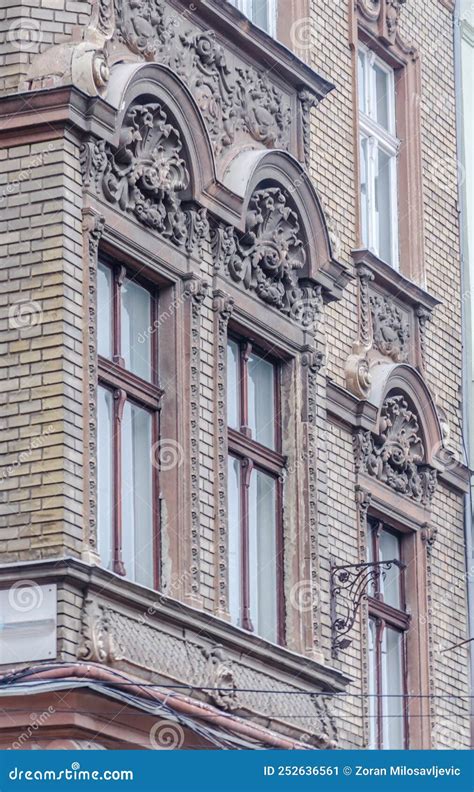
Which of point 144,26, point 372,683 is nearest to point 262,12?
point 144,26

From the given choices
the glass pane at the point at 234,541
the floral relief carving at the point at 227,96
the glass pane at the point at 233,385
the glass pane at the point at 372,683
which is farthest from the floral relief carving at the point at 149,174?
the glass pane at the point at 372,683

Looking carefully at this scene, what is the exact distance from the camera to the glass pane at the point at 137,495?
17.1m

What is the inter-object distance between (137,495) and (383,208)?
7095 mm

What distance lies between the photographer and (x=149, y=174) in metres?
17.4

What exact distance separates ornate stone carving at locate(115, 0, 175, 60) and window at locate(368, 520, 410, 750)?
5.82 metres

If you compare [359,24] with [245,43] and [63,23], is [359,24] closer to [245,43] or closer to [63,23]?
[245,43]

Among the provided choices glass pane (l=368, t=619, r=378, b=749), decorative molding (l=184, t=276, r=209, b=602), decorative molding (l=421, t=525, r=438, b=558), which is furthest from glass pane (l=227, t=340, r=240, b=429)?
decorative molding (l=421, t=525, r=438, b=558)

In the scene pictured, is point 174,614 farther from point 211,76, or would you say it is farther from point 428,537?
point 428,537

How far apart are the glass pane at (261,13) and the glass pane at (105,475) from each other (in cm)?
508

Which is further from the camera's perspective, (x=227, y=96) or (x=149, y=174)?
(x=227, y=96)

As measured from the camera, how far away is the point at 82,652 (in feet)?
51.3

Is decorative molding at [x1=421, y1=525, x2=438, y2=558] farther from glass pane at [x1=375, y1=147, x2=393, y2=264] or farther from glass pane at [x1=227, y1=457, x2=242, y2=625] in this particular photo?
glass pane at [x1=227, y1=457, x2=242, y2=625]

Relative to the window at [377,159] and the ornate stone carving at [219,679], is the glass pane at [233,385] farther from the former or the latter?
the window at [377,159]

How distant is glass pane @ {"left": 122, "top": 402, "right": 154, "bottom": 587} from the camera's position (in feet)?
56.2
